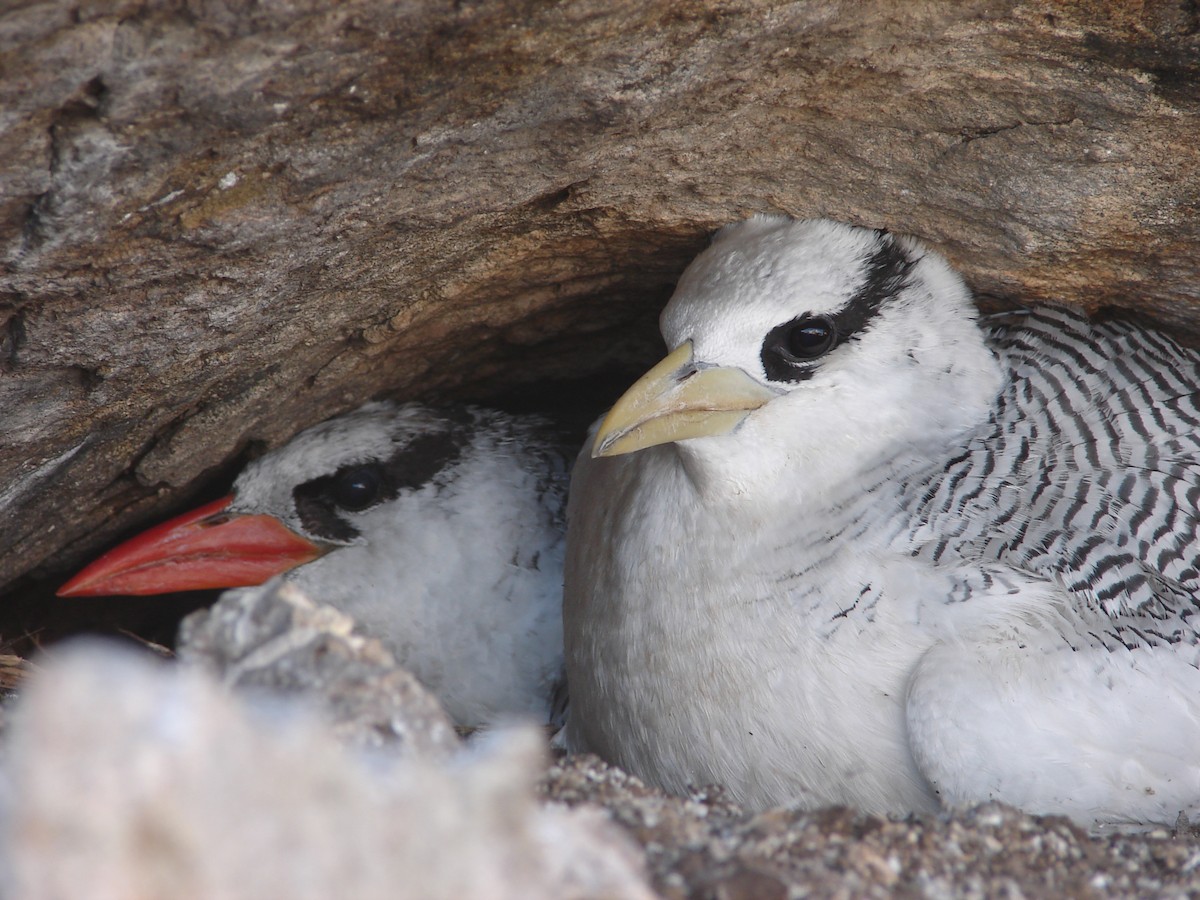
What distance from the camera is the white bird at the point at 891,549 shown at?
294cm

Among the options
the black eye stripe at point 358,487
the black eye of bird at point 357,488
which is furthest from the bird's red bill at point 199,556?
the black eye of bird at point 357,488

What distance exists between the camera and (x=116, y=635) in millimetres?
5105

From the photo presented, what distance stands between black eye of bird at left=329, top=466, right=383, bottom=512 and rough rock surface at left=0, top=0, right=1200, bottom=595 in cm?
61

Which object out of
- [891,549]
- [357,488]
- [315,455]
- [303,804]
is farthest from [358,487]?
Result: [303,804]

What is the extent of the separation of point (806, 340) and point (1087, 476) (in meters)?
0.96

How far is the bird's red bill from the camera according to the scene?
174 inches

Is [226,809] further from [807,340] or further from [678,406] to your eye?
[807,340]

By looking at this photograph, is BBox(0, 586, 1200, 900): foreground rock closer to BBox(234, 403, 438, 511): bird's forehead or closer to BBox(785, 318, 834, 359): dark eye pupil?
BBox(785, 318, 834, 359): dark eye pupil

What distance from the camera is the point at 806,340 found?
3391mm

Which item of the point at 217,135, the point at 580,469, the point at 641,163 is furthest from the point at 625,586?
the point at 217,135

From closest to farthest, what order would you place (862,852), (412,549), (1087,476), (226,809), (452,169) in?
Result: 1. (226,809)
2. (862,852)
3. (452,169)
4. (1087,476)
5. (412,549)

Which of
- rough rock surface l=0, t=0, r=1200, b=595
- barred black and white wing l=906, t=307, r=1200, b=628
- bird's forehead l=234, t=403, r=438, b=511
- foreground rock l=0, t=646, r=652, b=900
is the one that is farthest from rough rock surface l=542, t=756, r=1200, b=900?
bird's forehead l=234, t=403, r=438, b=511

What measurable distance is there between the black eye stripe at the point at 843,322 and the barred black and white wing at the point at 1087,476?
1.60 ft

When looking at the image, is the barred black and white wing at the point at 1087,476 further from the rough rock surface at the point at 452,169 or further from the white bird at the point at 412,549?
the white bird at the point at 412,549
